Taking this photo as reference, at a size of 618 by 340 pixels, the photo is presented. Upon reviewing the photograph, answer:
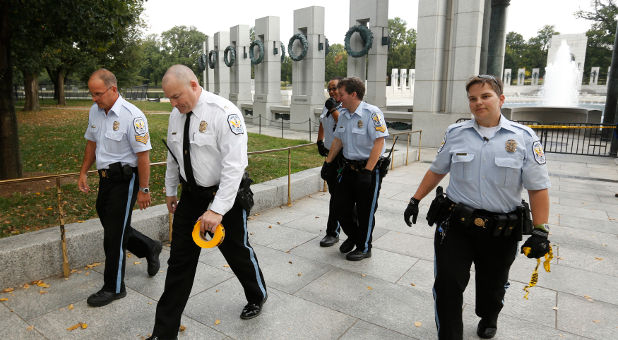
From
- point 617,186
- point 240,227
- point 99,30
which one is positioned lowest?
point 617,186

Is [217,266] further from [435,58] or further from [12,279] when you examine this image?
[435,58]

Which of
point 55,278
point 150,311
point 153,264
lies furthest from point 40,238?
point 150,311

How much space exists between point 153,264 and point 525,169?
3.52 m

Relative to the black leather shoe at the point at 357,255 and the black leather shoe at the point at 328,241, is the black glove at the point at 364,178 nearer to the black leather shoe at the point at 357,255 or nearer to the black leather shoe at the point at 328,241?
the black leather shoe at the point at 357,255

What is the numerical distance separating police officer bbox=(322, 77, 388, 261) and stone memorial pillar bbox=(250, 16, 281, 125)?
19269 millimetres

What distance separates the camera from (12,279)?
12.8ft

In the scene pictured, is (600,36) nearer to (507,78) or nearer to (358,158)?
(507,78)

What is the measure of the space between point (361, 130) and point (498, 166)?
2072 mm

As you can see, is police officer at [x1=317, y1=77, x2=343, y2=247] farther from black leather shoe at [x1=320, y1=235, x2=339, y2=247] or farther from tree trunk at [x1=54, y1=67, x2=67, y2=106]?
tree trunk at [x1=54, y1=67, x2=67, y2=106]

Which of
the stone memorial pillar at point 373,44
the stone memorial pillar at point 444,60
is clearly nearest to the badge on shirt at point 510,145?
the stone memorial pillar at point 444,60

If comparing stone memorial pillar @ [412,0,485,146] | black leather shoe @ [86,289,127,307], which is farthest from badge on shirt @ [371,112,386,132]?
stone memorial pillar @ [412,0,485,146]

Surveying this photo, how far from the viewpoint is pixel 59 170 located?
A: 907 cm

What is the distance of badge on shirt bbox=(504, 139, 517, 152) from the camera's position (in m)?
2.63

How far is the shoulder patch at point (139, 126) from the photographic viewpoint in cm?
368
